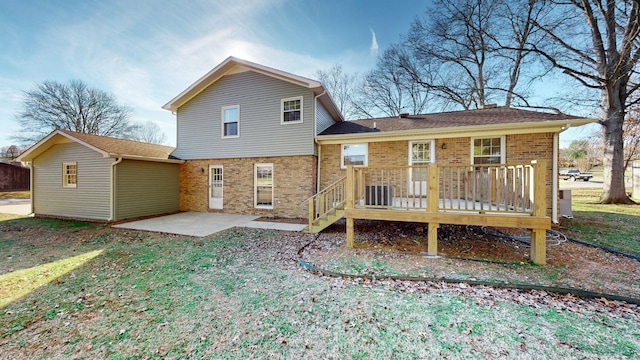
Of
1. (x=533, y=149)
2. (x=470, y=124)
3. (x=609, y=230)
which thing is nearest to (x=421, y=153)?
(x=470, y=124)

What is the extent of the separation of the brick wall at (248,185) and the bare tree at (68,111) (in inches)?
949

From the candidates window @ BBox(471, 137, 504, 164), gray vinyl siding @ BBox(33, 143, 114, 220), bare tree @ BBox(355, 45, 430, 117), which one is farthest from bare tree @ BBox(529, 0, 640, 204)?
gray vinyl siding @ BBox(33, 143, 114, 220)

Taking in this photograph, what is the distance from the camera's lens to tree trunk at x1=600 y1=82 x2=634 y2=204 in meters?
11.6

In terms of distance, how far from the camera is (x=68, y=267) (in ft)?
15.5

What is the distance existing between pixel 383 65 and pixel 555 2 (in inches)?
422

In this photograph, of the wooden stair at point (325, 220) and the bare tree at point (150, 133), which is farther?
the bare tree at point (150, 133)

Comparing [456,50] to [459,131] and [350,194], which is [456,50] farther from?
[350,194]

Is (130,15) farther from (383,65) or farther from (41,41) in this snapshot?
(383,65)

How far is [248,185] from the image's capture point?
10.6 meters

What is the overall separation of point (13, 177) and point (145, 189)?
83.5 ft

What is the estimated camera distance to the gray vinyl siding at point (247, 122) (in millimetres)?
9734

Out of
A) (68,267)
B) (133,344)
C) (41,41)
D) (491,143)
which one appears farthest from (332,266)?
(41,41)

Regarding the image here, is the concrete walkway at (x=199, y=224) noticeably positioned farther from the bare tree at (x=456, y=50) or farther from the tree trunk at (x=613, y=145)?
the bare tree at (x=456, y=50)

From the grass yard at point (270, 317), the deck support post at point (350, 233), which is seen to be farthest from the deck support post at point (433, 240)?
the deck support post at point (350, 233)
